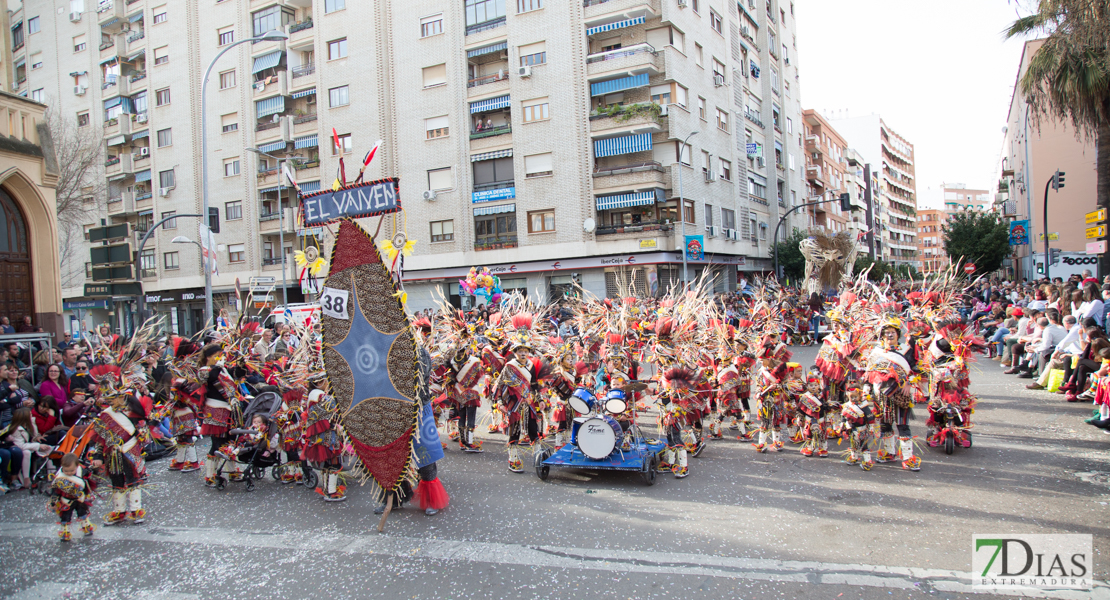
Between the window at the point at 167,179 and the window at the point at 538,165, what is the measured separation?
24.3 metres

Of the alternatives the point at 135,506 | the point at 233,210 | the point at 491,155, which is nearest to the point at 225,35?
the point at 233,210

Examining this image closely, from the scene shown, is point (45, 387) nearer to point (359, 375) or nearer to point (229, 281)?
point (359, 375)

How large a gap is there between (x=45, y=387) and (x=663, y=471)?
28.0 ft

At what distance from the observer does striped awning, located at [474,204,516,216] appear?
31047 millimetres

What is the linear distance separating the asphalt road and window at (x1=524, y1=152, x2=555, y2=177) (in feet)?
76.9

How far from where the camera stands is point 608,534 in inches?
A: 232

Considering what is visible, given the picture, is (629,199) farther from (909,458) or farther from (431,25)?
(909,458)

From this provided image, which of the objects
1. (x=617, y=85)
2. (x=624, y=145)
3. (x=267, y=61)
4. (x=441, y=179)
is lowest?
(x=441, y=179)

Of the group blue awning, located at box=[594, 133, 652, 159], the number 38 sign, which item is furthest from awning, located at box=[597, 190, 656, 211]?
the number 38 sign

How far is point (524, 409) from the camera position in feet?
26.5

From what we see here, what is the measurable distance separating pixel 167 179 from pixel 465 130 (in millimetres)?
22125

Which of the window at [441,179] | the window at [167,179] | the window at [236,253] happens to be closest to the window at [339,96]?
the window at [441,179]

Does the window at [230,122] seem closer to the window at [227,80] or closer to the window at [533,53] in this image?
the window at [227,80]

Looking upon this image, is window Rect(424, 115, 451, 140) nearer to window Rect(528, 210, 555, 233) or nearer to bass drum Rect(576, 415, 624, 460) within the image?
window Rect(528, 210, 555, 233)
